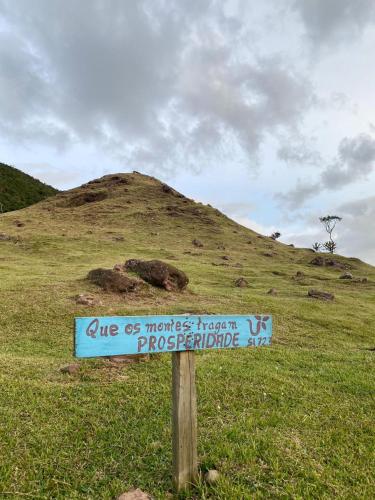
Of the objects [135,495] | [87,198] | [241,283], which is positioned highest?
[87,198]

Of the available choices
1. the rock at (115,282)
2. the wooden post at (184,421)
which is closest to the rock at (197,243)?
the rock at (115,282)

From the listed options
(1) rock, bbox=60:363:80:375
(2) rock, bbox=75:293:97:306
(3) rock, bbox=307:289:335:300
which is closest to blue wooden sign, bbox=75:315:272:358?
(1) rock, bbox=60:363:80:375

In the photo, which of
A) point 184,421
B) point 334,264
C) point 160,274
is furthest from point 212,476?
point 334,264

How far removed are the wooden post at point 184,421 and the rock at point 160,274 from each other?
1468 cm

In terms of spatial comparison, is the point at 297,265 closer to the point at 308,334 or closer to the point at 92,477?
the point at 308,334

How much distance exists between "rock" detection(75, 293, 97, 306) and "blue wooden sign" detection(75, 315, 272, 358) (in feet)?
37.6

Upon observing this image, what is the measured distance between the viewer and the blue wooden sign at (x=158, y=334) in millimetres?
3906

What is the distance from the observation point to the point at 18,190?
77500mm

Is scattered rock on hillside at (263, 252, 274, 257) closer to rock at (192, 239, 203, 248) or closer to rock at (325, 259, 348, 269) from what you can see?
rock at (325, 259, 348, 269)

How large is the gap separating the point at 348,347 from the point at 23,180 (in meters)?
82.3

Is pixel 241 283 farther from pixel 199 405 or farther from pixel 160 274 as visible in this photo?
pixel 199 405

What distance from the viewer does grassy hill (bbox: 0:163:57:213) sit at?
7131cm

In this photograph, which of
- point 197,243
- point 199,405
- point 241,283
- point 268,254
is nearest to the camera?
Answer: point 199,405

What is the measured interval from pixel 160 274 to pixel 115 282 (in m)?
2.51
